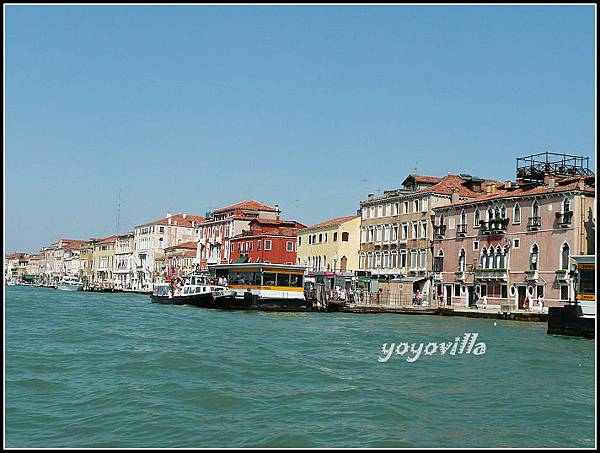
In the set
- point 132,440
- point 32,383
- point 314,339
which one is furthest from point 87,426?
point 314,339

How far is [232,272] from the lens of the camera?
4422cm

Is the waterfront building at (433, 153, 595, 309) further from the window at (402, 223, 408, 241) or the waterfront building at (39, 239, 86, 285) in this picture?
the waterfront building at (39, 239, 86, 285)

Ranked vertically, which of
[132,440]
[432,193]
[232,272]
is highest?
[432,193]

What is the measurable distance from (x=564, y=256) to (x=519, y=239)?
3372 millimetres

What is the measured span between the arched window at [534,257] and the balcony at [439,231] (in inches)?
303

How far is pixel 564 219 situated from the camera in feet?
117

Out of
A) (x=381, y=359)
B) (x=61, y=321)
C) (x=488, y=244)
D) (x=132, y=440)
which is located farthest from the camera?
(x=488, y=244)

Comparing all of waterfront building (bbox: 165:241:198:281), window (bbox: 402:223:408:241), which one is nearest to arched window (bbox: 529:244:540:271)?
window (bbox: 402:223:408:241)

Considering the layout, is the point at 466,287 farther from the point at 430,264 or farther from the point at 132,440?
the point at 132,440

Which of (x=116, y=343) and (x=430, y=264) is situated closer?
(x=116, y=343)

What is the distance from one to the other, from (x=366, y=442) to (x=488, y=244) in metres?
33.0

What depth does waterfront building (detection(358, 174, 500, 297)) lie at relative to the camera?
151 ft

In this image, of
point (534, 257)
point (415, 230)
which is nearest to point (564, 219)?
point (534, 257)

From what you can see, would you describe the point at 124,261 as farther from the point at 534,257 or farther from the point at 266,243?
the point at 534,257
